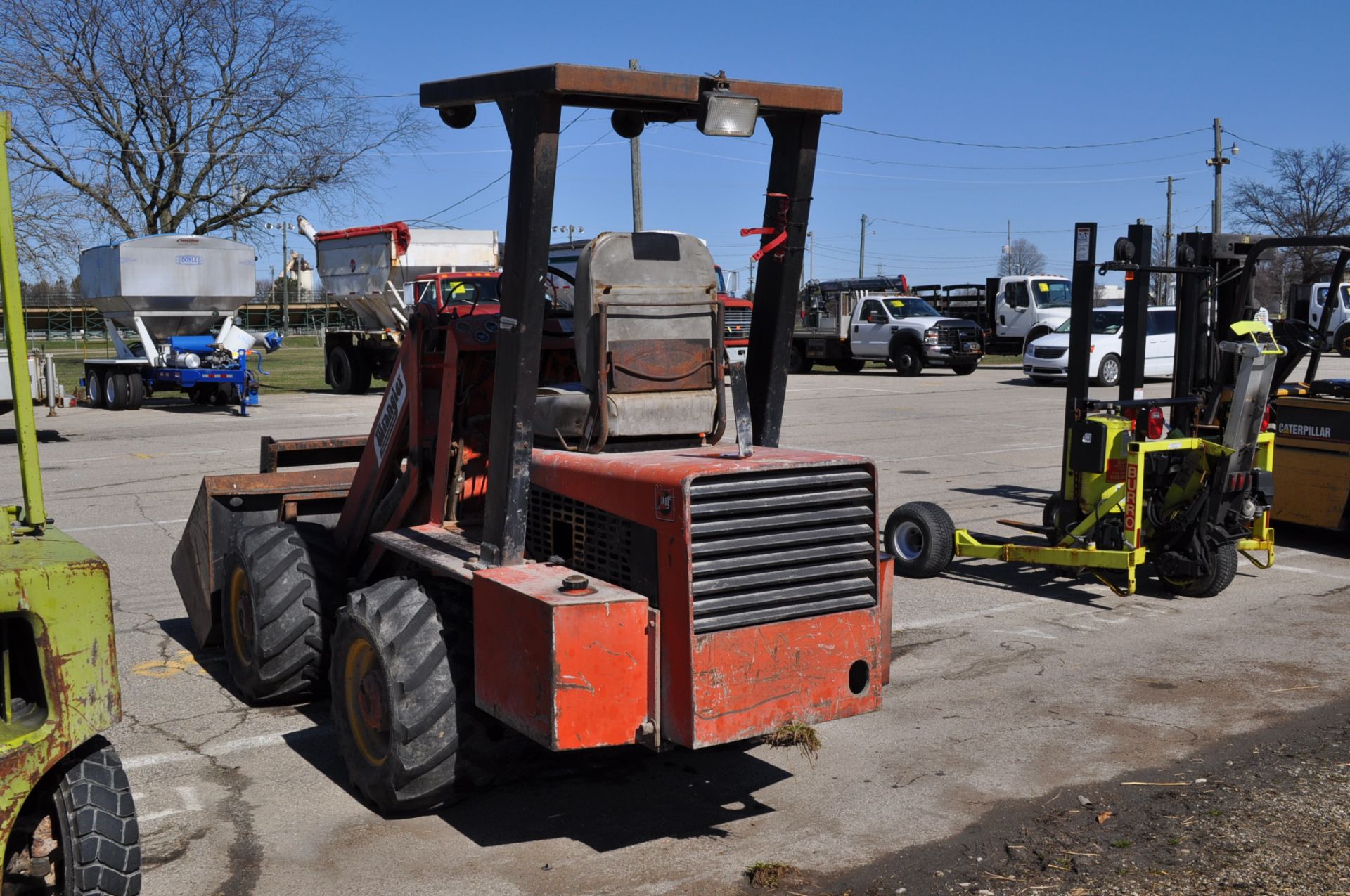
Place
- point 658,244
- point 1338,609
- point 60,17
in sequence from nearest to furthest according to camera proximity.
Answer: point 658,244 → point 1338,609 → point 60,17

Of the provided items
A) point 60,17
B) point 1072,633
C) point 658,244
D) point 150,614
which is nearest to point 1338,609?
point 1072,633

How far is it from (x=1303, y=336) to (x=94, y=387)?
22502 mm

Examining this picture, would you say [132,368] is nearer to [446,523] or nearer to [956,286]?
[446,523]

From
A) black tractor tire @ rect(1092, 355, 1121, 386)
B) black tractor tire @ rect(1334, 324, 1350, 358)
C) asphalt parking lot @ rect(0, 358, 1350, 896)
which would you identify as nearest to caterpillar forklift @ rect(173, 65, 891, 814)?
asphalt parking lot @ rect(0, 358, 1350, 896)

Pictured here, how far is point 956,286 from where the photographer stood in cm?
4062

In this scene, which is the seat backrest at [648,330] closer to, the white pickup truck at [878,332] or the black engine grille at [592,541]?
the black engine grille at [592,541]

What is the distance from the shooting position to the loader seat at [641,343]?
493 cm

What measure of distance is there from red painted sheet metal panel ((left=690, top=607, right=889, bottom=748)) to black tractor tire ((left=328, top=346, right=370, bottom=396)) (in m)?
24.2

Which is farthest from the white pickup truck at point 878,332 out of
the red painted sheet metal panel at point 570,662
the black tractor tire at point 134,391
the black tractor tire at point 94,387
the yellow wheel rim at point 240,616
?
the red painted sheet metal panel at point 570,662

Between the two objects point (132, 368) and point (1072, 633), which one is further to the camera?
point (132, 368)

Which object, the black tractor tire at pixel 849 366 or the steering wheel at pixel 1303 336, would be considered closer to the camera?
the steering wheel at pixel 1303 336

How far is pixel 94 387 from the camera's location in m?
25.3

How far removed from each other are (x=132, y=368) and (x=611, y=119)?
21888 mm

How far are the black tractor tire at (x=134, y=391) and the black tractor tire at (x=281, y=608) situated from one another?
1965cm
